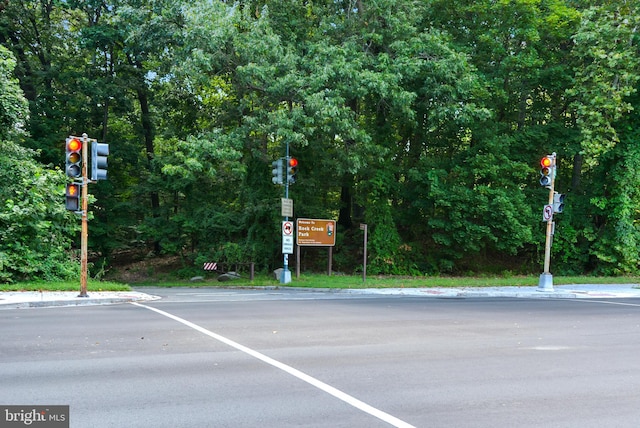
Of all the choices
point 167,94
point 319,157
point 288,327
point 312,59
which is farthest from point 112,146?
point 288,327

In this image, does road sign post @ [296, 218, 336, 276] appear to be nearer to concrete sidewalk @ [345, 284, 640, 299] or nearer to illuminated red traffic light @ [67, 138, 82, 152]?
concrete sidewalk @ [345, 284, 640, 299]

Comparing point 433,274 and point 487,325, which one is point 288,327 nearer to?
point 487,325

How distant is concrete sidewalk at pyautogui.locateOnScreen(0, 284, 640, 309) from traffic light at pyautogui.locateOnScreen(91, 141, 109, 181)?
353 centimetres

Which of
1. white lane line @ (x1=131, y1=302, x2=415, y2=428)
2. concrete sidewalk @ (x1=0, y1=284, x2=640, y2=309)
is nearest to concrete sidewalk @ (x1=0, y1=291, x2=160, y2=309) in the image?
concrete sidewalk @ (x1=0, y1=284, x2=640, y2=309)

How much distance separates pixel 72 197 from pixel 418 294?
39.2 feet

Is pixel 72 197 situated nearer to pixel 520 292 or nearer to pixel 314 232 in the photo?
pixel 314 232

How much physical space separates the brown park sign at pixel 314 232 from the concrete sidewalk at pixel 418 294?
11.7ft

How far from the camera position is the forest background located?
22031 mm

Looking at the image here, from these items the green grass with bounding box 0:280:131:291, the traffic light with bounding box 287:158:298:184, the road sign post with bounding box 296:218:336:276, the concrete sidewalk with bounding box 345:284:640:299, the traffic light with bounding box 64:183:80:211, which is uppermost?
the traffic light with bounding box 287:158:298:184

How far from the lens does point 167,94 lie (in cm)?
3312

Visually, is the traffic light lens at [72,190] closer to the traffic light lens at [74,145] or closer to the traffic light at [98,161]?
the traffic light at [98,161]

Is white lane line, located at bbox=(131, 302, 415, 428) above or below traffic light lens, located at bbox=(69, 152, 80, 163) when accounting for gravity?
below

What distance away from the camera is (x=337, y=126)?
2245cm

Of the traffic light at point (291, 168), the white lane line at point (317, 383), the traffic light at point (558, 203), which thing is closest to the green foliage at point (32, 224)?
the traffic light at point (291, 168)
